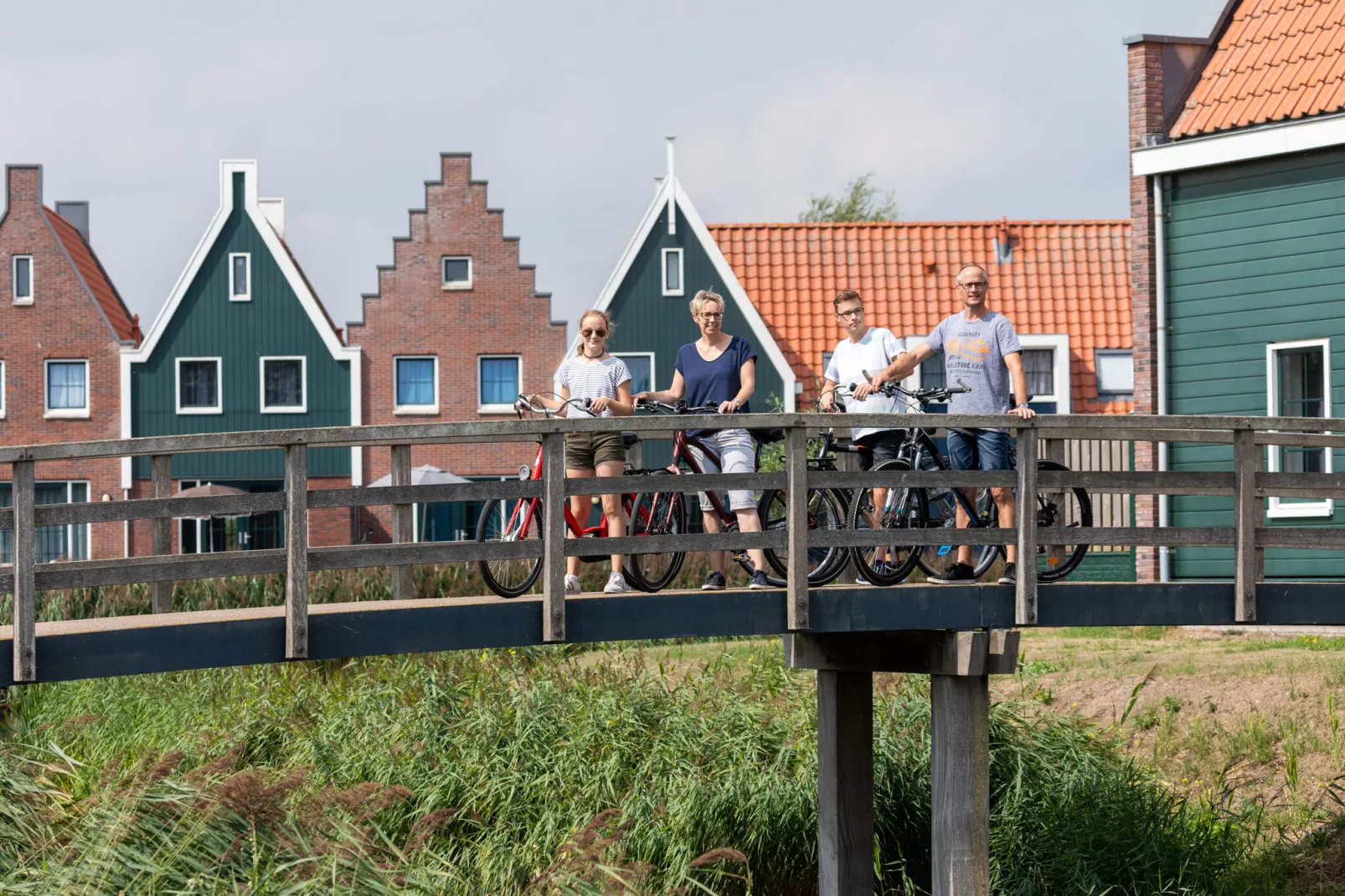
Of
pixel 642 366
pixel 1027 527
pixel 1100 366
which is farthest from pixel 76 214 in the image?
pixel 1027 527

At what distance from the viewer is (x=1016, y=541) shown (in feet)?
30.6

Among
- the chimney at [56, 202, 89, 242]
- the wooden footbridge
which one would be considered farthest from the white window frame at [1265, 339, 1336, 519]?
the chimney at [56, 202, 89, 242]

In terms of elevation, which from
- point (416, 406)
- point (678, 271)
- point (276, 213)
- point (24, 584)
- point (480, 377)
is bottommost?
point (24, 584)

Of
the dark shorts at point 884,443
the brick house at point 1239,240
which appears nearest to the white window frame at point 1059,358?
the brick house at point 1239,240

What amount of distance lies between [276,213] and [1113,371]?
1831 centimetres

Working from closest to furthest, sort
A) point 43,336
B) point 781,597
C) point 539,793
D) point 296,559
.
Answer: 1. point 296,559
2. point 781,597
3. point 539,793
4. point 43,336

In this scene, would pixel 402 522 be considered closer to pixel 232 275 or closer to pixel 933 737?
pixel 933 737

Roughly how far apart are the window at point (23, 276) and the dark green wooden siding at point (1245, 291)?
1011 inches

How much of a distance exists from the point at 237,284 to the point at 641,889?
1032 inches

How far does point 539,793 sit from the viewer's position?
12430mm

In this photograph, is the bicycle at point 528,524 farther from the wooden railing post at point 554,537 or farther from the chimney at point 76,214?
the chimney at point 76,214

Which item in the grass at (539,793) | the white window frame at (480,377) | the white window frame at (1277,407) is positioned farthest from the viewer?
the white window frame at (480,377)

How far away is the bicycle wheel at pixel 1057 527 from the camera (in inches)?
372

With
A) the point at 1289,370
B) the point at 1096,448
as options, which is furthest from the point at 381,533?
the point at 1289,370
